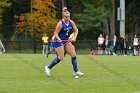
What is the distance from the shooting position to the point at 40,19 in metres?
54.9

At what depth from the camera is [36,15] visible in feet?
181

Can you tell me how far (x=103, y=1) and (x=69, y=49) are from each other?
43894mm

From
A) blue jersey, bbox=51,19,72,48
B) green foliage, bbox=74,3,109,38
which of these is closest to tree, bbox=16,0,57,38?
green foliage, bbox=74,3,109,38

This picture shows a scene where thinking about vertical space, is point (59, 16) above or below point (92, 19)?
above

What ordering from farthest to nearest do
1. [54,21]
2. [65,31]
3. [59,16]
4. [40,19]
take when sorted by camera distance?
[59,16] → [54,21] → [40,19] → [65,31]

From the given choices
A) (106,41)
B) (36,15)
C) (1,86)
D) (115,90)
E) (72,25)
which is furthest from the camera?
(36,15)

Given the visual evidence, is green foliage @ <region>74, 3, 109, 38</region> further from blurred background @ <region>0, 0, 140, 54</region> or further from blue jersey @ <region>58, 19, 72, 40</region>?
blue jersey @ <region>58, 19, 72, 40</region>

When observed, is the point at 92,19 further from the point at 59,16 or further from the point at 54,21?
the point at 59,16

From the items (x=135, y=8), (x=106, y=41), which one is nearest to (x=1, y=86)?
(x=106, y=41)

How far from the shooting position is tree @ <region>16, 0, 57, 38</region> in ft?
170

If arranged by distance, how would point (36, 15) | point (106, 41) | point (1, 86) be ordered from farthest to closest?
point (36, 15), point (106, 41), point (1, 86)

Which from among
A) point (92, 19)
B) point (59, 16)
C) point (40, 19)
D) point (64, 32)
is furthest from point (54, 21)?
point (64, 32)

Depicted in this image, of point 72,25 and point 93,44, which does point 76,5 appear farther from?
point 72,25

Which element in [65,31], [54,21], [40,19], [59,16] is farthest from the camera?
[59,16]
